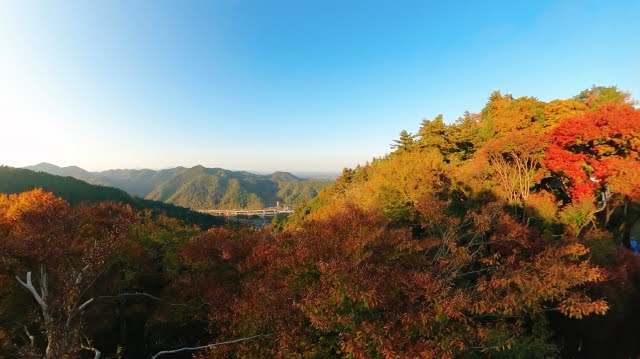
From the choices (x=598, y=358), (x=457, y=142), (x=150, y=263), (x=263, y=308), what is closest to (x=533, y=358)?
(x=598, y=358)

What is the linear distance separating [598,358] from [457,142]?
671 inches

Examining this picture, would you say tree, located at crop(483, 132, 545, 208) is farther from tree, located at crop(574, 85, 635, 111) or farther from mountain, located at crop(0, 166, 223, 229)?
mountain, located at crop(0, 166, 223, 229)

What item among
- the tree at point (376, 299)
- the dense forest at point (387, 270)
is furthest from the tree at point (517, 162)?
the tree at point (376, 299)

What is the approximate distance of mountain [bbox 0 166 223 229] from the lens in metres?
77.8

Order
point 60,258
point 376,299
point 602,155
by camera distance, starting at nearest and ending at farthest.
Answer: point 376,299 → point 60,258 → point 602,155

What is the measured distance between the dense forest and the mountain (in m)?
67.5

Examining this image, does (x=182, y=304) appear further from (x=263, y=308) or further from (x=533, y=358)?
(x=533, y=358)

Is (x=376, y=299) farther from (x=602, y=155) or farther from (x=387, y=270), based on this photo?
(x=602, y=155)

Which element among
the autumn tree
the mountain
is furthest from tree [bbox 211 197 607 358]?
the mountain

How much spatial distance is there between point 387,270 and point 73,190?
103692 mm

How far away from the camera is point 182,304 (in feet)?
36.3

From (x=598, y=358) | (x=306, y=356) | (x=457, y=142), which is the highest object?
(x=457, y=142)

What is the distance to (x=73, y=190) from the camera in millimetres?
84125

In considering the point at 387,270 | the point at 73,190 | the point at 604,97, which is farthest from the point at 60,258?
the point at 73,190
